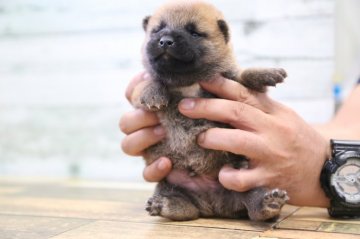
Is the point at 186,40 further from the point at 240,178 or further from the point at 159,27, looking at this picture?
the point at 240,178

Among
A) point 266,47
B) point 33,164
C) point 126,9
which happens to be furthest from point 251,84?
point 33,164

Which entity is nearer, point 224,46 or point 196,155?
point 196,155

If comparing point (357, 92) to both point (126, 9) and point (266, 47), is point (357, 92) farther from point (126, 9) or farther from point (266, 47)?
point (126, 9)

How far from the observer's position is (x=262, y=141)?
1.48 meters

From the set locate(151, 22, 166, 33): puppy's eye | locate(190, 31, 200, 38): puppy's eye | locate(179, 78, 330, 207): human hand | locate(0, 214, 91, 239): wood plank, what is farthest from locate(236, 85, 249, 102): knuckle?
locate(0, 214, 91, 239): wood plank

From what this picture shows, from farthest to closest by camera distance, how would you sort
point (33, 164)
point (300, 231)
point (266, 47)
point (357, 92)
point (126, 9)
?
point (33, 164) → point (126, 9) → point (266, 47) → point (357, 92) → point (300, 231)

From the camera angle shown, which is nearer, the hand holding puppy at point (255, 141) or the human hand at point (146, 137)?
the hand holding puppy at point (255, 141)

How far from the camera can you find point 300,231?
52.4 inches

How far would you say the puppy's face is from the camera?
1501mm

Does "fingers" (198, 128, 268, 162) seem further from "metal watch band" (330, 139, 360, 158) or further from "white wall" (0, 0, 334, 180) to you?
"white wall" (0, 0, 334, 180)

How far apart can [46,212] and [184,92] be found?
588 millimetres

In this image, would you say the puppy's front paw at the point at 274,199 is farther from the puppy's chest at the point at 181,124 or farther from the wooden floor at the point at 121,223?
the puppy's chest at the point at 181,124

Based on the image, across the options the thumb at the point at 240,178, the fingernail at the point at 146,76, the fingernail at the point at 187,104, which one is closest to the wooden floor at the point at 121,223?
the thumb at the point at 240,178

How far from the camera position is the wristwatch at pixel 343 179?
150 centimetres
